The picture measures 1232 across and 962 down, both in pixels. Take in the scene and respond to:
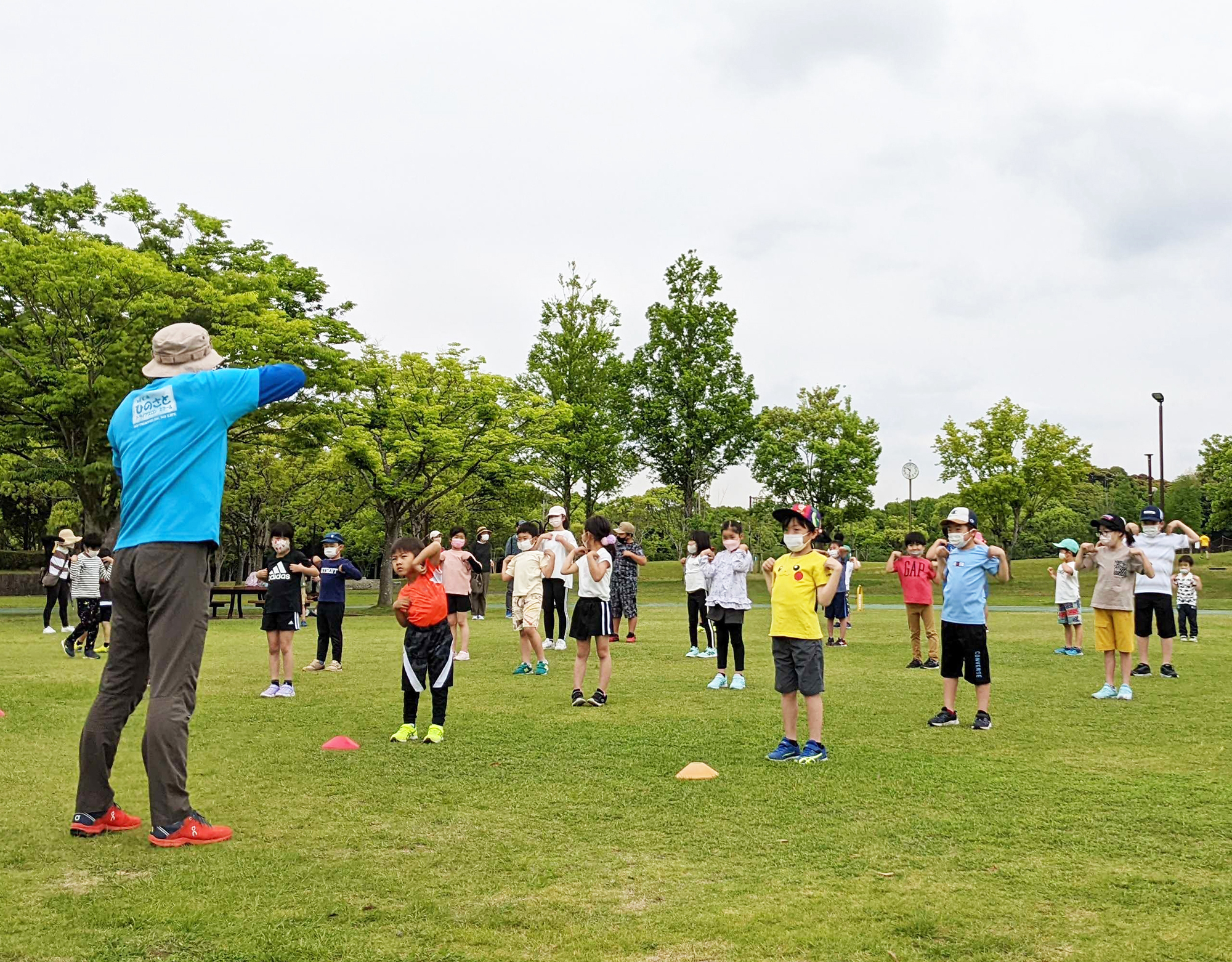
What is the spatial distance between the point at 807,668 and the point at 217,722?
5.13 metres

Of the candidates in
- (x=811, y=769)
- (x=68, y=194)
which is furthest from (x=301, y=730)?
(x=68, y=194)

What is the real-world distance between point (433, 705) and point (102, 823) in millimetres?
3483

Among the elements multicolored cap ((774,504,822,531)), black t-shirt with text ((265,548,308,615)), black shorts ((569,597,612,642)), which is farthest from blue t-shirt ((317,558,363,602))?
multicolored cap ((774,504,822,531))

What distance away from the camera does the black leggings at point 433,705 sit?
29.1 feet

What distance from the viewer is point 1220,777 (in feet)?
23.6

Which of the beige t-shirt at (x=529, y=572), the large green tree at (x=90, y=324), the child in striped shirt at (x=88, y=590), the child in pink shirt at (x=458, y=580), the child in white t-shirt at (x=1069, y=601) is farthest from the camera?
the large green tree at (x=90, y=324)

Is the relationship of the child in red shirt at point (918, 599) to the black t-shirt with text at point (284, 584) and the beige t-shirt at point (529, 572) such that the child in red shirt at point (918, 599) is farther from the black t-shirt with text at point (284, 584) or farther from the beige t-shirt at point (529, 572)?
the black t-shirt with text at point (284, 584)

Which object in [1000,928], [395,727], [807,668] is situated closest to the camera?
[1000,928]

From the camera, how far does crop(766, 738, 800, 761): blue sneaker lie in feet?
25.8

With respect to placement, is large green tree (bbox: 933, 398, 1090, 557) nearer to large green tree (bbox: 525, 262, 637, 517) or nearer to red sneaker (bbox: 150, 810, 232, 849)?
large green tree (bbox: 525, 262, 637, 517)

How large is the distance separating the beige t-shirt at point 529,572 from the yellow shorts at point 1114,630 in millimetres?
7013

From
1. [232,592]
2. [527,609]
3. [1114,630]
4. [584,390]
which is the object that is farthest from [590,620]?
[584,390]

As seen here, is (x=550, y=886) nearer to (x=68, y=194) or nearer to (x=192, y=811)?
(x=192, y=811)

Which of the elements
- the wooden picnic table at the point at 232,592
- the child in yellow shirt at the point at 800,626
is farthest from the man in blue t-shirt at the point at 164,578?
the wooden picnic table at the point at 232,592
